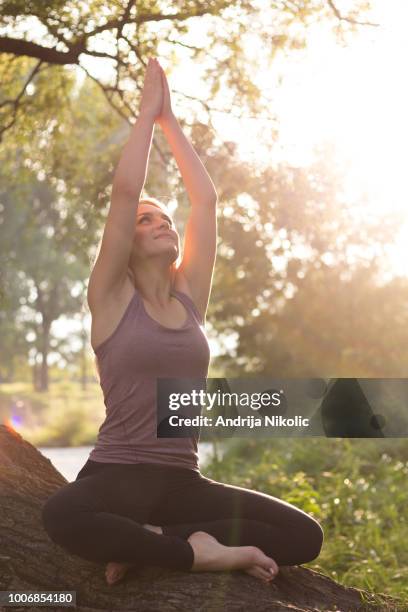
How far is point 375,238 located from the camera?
37.6ft

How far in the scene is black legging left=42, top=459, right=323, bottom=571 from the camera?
10.8 feet

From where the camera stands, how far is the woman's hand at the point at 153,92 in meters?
3.84

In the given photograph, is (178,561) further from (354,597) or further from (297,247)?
(297,247)

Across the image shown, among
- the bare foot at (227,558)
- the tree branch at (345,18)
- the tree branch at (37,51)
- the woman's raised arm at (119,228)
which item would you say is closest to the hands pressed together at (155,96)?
the woman's raised arm at (119,228)

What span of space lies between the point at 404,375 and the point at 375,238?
153 inches

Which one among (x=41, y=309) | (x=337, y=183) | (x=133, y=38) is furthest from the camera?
(x=41, y=309)

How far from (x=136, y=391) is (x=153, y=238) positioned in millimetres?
734

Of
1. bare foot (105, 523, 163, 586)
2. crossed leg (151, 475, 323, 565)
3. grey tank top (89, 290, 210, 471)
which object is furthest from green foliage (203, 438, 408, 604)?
grey tank top (89, 290, 210, 471)

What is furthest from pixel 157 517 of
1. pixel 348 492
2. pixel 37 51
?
pixel 348 492

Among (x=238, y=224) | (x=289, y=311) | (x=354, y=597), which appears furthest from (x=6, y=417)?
(x=354, y=597)

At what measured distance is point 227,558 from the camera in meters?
3.42

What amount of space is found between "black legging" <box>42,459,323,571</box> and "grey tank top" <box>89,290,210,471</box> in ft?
0.18

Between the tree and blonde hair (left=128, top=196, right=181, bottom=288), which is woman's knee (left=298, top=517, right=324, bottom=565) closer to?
blonde hair (left=128, top=196, right=181, bottom=288)

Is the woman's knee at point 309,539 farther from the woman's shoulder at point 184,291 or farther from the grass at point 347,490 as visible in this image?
the woman's shoulder at point 184,291
